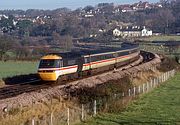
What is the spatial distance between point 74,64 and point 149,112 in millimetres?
14640

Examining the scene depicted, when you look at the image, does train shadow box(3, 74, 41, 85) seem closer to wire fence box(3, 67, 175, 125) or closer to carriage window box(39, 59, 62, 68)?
carriage window box(39, 59, 62, 68)

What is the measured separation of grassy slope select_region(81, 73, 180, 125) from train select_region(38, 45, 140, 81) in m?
6.84

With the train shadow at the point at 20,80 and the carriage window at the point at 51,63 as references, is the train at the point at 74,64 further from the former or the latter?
the train shadow at the point at 20,80

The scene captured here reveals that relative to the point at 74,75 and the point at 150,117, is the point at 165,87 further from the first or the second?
the point at 150,117

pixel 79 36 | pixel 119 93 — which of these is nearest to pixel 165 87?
pixel 119 93

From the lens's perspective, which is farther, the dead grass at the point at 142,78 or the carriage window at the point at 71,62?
the dead grass at the point at 142,78

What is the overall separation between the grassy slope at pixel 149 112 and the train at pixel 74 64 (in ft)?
22.4

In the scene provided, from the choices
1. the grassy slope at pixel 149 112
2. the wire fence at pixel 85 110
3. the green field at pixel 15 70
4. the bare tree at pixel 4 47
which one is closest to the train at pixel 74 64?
the wire fence at pixel 85 110

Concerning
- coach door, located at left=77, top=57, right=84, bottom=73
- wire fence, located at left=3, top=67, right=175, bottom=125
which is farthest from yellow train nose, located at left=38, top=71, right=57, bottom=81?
wire fence, located at left=3, top=67, right=175, bottom=125

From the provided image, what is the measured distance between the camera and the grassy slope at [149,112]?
2566 cm

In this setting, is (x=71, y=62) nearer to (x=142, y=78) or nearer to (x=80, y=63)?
(x=80, y=63)

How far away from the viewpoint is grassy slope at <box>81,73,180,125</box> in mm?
25656

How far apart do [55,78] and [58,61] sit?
4.71 ft

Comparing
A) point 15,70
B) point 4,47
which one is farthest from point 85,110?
point 4,47
